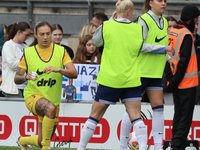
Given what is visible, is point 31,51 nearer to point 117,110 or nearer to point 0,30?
point 117,110

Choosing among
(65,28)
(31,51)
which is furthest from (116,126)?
(65,28)

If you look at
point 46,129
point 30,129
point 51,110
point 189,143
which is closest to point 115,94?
point 51,110

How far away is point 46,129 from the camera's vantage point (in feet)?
18.7

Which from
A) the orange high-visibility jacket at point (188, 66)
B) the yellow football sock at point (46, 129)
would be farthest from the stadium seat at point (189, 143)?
the yellow football sock at point (46, 129)

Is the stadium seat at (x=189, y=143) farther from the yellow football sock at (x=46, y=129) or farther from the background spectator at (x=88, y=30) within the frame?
the background spectator at (x=88, y=30)

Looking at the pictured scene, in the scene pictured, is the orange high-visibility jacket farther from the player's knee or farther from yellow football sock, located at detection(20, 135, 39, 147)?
yellow football sock, located at detection(20, 135, 39, 147)

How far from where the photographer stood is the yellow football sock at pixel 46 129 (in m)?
5.65

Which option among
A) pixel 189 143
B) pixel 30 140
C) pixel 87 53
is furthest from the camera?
pixel 87 53

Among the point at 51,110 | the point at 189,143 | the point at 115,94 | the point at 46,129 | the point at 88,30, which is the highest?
the point at 88,30

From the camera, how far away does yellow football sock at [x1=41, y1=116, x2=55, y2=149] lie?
5.65 metres

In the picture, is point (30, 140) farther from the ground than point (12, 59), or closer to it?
closer to it

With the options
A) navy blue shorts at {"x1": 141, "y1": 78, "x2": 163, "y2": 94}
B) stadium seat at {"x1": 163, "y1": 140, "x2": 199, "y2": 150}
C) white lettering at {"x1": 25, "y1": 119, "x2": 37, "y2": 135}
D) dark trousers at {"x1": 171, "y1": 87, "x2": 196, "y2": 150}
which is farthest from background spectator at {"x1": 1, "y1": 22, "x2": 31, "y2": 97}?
dark trousers at {"x1": 171, "y1": 87, "x2": 196, "y2": 150}

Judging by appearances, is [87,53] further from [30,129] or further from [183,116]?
[183,116]

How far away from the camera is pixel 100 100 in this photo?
201 inches
